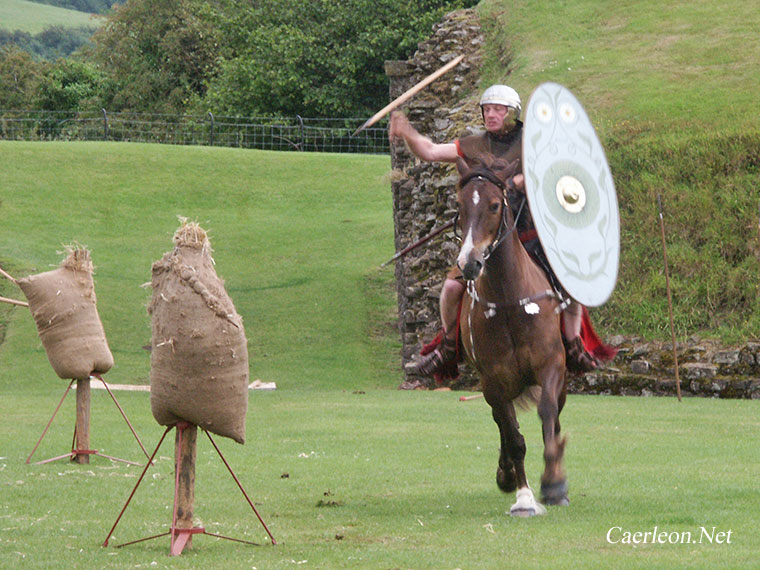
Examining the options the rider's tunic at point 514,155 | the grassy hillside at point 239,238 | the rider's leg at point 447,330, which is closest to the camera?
the rider's tunic at point 514,155

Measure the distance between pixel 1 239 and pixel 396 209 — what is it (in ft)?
42.8

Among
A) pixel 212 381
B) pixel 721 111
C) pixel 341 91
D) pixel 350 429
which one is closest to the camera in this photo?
pixel 212 381

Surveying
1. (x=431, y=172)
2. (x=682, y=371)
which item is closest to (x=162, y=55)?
(x=431, y=172)

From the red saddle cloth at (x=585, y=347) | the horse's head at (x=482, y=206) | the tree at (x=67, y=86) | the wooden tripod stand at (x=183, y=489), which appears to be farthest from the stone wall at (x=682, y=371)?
the tree at (x=67, y=86)

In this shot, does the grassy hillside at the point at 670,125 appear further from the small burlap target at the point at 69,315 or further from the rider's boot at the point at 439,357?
the small burlap target at the point at 69,315

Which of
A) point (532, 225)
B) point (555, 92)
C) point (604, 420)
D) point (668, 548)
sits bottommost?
point (604, 420)

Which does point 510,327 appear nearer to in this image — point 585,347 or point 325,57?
point 585,347

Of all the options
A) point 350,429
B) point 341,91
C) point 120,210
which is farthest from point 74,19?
point 350,429

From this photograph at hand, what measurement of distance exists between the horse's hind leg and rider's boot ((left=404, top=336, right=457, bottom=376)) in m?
0.85

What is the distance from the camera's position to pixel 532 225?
1005 cm

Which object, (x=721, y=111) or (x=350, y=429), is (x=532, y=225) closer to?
(x=350, y=429)

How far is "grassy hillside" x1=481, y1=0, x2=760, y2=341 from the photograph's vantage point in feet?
78.1

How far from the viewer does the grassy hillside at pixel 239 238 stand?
97.3 ft
